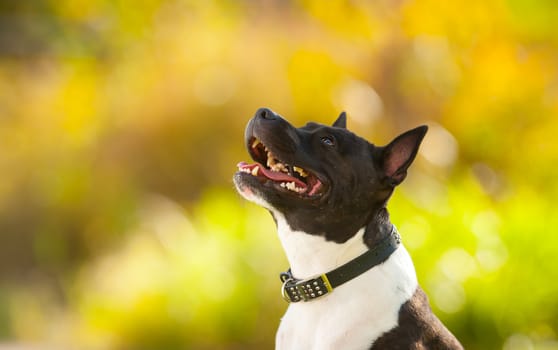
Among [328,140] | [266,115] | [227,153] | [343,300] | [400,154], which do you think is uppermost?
[227,153]

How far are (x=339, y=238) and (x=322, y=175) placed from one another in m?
0.23

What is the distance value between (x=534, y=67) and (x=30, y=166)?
5238mm

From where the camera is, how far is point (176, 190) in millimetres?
9508

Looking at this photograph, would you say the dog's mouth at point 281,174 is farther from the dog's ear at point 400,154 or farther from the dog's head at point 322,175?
the dog's ear at point 400,154

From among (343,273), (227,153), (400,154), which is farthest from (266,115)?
(227,153)

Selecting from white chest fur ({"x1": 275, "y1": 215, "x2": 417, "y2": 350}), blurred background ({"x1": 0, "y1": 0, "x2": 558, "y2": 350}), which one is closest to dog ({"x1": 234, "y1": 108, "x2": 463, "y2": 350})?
white chest fur ({"x1": 275, "y1": 215, "x2": 417, "y2": 350})

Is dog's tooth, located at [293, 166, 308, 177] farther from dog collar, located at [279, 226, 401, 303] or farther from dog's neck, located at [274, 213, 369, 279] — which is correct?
dog collar, located at [279, 226, 401, 303]

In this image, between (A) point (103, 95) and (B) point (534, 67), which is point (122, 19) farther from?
(B) point (534, 67)

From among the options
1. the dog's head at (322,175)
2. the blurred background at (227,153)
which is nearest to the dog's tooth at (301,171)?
the dog's head at (322,175)

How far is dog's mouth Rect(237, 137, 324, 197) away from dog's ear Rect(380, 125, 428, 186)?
0.26 m

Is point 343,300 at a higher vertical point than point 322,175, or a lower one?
lower

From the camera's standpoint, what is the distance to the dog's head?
10.1ft

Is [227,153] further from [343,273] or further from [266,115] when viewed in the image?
[343,273]

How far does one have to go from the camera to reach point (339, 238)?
3.08 meters
